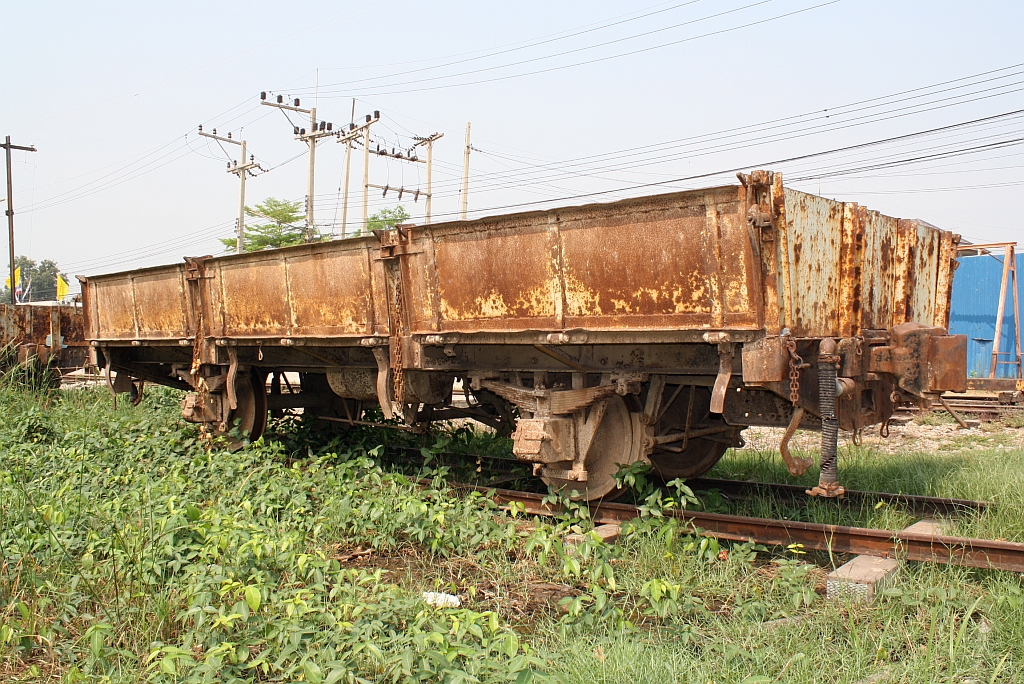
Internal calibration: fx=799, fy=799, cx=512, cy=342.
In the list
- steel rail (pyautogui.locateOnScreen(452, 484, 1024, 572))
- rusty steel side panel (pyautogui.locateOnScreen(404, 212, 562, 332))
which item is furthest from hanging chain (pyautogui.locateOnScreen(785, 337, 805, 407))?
rusty steel side panel (pyautogui.locateOnScreen(404, 212, 562, 332))

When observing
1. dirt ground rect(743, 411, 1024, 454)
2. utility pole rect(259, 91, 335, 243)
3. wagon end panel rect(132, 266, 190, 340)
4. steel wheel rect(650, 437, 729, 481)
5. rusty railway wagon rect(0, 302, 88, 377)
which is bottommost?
dirt ground rect(743, 411, 1024, 454)

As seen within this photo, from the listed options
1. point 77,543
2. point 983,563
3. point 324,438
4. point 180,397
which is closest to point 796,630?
point 983,563

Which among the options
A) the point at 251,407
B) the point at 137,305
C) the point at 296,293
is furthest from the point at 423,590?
the point at 137,305

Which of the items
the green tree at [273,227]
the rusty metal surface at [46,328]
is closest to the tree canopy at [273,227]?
the green tree at [273,227]

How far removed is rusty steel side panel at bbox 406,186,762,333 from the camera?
4.94 m

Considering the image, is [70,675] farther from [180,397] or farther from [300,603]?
[180,397]

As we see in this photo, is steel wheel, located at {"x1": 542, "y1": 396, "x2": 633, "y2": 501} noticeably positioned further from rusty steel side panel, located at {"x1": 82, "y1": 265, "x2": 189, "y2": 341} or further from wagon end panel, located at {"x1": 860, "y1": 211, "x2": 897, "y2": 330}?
rusty steel side panel, located at {"x1": 82, "y1": 265, "x2": 189, "y2": 341}

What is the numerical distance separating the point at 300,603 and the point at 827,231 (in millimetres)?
4021

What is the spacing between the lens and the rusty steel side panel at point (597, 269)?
16.2 feet

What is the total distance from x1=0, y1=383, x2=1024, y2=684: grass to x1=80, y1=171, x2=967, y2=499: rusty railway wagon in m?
0.87

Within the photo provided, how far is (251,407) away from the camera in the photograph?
973cm

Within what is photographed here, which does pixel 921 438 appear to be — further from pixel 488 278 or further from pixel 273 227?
pixel 273 227

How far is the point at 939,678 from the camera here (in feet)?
11.2

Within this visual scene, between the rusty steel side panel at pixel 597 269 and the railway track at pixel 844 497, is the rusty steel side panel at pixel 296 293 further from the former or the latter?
the railway track at pixel 844 497
